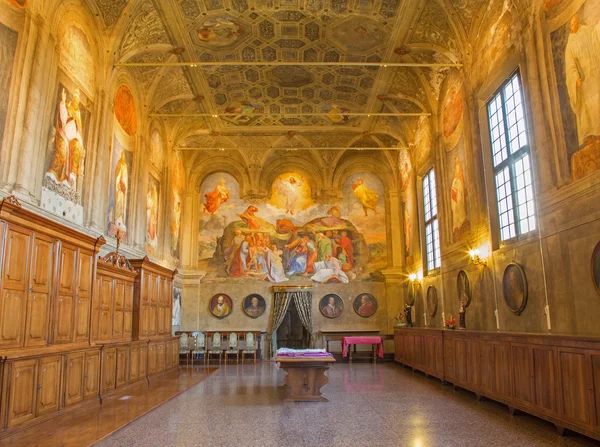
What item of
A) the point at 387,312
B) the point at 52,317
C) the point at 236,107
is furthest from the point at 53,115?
the point at 387,312

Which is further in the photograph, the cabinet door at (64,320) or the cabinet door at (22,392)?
the cabinet door at (64,320)

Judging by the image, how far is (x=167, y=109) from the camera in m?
18.1

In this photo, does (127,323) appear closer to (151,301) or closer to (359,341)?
(151,301)

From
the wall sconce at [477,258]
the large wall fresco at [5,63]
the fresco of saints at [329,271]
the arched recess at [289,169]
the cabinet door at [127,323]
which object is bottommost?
the cabinet door at [127,323]

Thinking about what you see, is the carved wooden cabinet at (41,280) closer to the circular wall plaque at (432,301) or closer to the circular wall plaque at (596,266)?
the circular wall plaque at (596,266)

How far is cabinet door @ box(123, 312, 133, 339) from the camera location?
1291 centimetres

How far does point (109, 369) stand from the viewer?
1105 cm

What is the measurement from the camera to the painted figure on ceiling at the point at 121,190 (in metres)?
13.9

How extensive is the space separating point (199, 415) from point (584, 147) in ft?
25.7

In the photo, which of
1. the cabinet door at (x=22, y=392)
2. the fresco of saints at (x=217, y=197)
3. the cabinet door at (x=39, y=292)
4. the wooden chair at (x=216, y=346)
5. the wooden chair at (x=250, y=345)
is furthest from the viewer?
the fresco of saints at (x=217, y=197)

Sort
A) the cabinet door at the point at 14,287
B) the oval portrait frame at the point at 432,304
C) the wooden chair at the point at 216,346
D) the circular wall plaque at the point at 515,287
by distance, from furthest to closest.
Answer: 1. the wooden chair at the point at 216,346
2. the oval portrait frame at the point at 432,304
3. the circular wall plaque at the point at 515,287
4. the cabinet door at the point at 14,287

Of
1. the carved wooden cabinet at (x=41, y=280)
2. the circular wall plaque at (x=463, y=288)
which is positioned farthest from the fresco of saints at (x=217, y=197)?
the carved wooden cabinet at (x=41, y=280)

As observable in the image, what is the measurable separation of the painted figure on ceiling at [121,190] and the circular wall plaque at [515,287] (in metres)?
10.1

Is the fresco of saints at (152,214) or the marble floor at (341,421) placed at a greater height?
the fresco of saints at (152,214)
